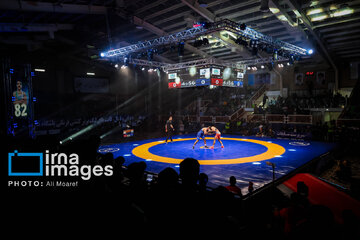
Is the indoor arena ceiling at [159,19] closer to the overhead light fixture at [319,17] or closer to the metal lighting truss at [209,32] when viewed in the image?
the overhead light fixture at [319,17]

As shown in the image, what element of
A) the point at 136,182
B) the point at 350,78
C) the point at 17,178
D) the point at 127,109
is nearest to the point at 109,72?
the point at 127,109

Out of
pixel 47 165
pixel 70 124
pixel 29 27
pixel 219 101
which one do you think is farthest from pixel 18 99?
pixel 219 101

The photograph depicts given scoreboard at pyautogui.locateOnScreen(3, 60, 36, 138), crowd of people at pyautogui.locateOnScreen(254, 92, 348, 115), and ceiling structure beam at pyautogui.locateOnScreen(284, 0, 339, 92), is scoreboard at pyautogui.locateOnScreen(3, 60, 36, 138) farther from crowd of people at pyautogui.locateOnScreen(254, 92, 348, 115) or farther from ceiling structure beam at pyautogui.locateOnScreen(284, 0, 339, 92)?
crowd of people at pyautogui.locateOnScreen(254, 92, 348, 115)

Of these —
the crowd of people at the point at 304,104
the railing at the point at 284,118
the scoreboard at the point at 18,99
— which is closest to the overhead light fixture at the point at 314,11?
the railing at the point at 284,118

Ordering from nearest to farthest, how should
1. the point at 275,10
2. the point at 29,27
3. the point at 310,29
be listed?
the point at 29,27 → the point at 275,10 → the point at 310,29

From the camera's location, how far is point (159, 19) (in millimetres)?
14273

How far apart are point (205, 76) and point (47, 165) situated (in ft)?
36.1

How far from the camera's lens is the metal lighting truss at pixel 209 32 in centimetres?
1022

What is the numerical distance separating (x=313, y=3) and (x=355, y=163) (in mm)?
8091

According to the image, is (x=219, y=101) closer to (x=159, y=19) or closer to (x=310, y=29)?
(x=310, y=29)

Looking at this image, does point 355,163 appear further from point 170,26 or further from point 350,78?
point 350,78

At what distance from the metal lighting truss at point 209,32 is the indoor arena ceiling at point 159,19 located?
874 millimetres

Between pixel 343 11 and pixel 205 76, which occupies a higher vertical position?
pixel 343 11

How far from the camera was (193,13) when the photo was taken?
13164mm
